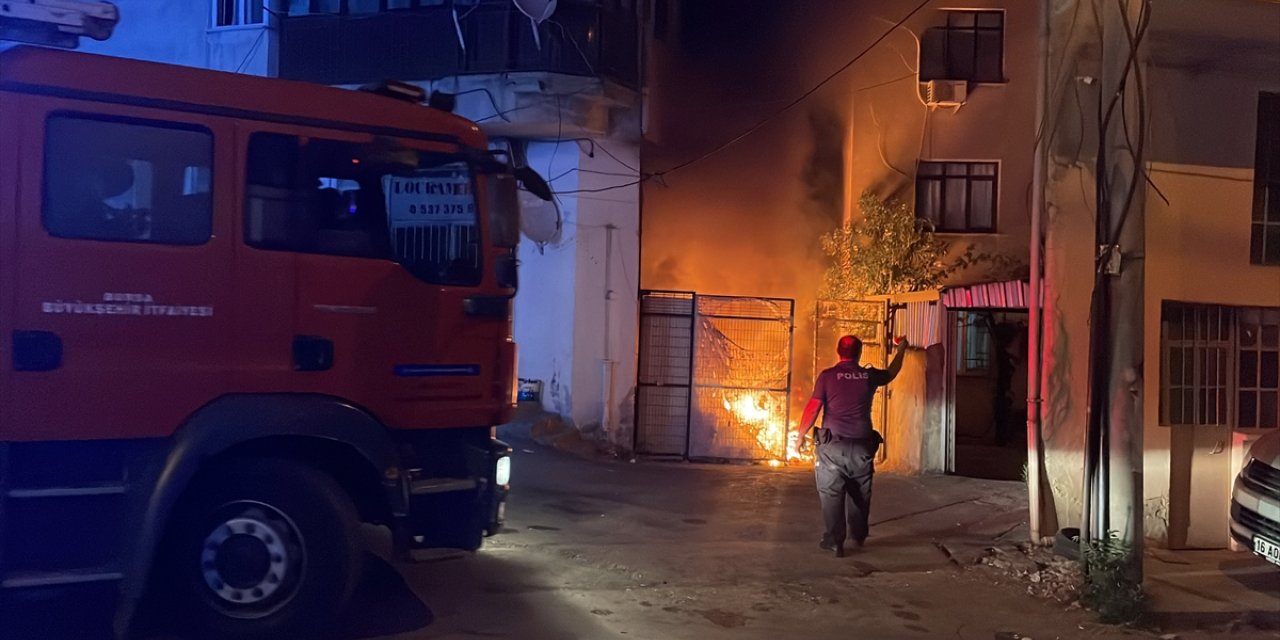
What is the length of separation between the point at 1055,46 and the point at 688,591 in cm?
515

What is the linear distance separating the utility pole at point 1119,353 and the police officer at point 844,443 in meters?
1.62

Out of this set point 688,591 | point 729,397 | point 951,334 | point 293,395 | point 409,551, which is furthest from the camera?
point 729,397

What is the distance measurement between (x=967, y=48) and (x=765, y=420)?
594 centimetres

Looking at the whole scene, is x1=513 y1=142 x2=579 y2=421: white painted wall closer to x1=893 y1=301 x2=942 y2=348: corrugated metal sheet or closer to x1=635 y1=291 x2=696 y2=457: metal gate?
x1=635 y1=291 x2=696 y2=457: metal gate

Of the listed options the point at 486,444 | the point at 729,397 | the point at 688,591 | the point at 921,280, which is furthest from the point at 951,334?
the point at 486,444

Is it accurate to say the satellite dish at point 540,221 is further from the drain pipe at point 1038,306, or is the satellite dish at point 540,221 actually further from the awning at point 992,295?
the drain pipe at point 1038,306

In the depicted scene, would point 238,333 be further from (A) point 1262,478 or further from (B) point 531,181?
(A) point 1262,478

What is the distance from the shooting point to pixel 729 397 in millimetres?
13219

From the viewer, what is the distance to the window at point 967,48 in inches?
555

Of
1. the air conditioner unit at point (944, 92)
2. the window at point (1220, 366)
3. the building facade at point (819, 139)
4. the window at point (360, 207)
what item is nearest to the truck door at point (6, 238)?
the window at point (360, 207)

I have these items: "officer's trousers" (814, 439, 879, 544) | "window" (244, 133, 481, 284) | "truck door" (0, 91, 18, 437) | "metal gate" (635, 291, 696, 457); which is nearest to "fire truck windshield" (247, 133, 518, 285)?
"window" (244, 133, 481, 284)

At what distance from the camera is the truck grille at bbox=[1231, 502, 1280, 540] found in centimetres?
680

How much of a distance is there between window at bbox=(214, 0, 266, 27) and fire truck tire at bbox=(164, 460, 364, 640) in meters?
9.63

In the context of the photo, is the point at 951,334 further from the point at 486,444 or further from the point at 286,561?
the point at 286,561
